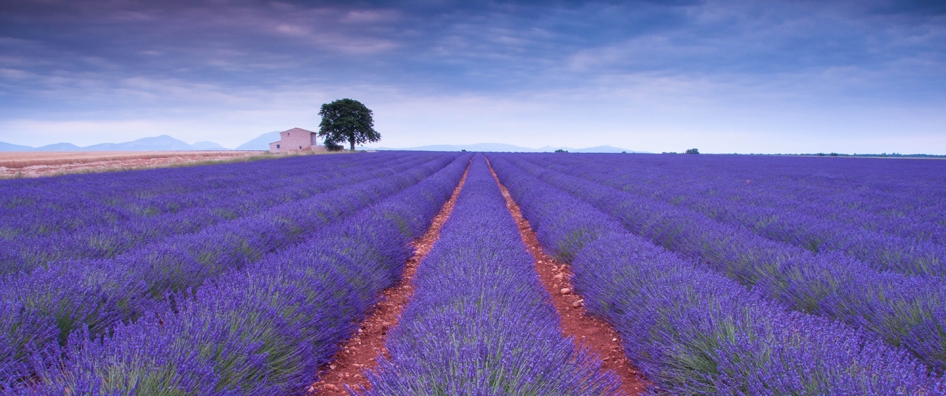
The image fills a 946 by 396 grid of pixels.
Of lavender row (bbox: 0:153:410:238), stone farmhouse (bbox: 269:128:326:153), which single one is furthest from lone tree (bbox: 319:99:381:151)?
lavender row (bbox: 0:153:410:238)

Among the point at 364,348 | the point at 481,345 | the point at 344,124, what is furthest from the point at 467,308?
the point at 344,124

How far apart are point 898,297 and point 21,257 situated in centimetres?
532

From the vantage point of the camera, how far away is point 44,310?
183 cm

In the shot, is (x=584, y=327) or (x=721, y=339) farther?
(x=584, y=327)

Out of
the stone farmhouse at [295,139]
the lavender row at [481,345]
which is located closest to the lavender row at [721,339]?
the lavender row at [481,345]

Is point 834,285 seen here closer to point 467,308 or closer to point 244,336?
point 467,308

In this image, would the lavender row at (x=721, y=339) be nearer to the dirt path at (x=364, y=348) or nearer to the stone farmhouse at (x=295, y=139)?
the dirt path at (x=364, y=348)

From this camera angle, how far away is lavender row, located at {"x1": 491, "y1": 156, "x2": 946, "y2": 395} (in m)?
1.26

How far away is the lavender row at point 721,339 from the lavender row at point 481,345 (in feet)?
1.29

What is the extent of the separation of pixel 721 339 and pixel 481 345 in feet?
3.48

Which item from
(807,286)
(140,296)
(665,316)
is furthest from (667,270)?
(140,296)

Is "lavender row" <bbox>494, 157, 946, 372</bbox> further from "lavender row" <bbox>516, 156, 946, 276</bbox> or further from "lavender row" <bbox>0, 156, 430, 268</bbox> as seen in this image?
"lavender row" <bbox>0, 156, 430, 268</bbox>

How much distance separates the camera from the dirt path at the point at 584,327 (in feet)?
6.98

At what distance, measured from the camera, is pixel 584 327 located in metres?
2.78
